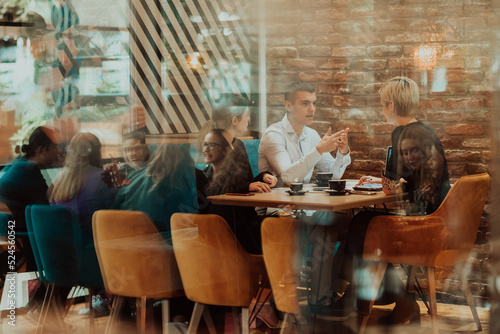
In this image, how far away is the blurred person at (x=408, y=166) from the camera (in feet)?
7.24

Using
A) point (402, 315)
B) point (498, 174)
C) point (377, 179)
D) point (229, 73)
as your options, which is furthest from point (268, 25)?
point (402, 315)

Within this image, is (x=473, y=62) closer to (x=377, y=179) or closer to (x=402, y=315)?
(x=377, y=179)

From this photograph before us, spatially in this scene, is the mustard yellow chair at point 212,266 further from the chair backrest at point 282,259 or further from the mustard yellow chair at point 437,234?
the mustard yellow chair at point 437,234

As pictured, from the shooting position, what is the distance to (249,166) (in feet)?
8.11

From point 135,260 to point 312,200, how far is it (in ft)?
3.08

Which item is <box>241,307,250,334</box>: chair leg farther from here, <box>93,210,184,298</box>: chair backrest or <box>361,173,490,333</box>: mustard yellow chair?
<box>361,173,490,333</box>: mustard yellow chair

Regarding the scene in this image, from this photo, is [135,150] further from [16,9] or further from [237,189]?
[16,9]

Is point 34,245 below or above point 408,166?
below

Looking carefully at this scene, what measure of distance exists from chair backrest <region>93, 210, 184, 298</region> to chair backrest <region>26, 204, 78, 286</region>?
16 cm

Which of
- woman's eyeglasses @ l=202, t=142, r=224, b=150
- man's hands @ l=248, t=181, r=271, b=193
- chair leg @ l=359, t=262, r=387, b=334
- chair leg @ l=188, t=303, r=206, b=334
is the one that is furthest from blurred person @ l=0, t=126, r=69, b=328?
chair leg @ l=359, t=262, r=387, b=334

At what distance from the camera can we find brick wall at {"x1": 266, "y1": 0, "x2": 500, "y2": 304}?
2156 mm

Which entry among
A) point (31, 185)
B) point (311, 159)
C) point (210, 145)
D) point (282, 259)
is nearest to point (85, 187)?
point (31, 185)

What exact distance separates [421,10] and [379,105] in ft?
1.19

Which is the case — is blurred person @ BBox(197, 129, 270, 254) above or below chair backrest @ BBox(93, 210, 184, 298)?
above
